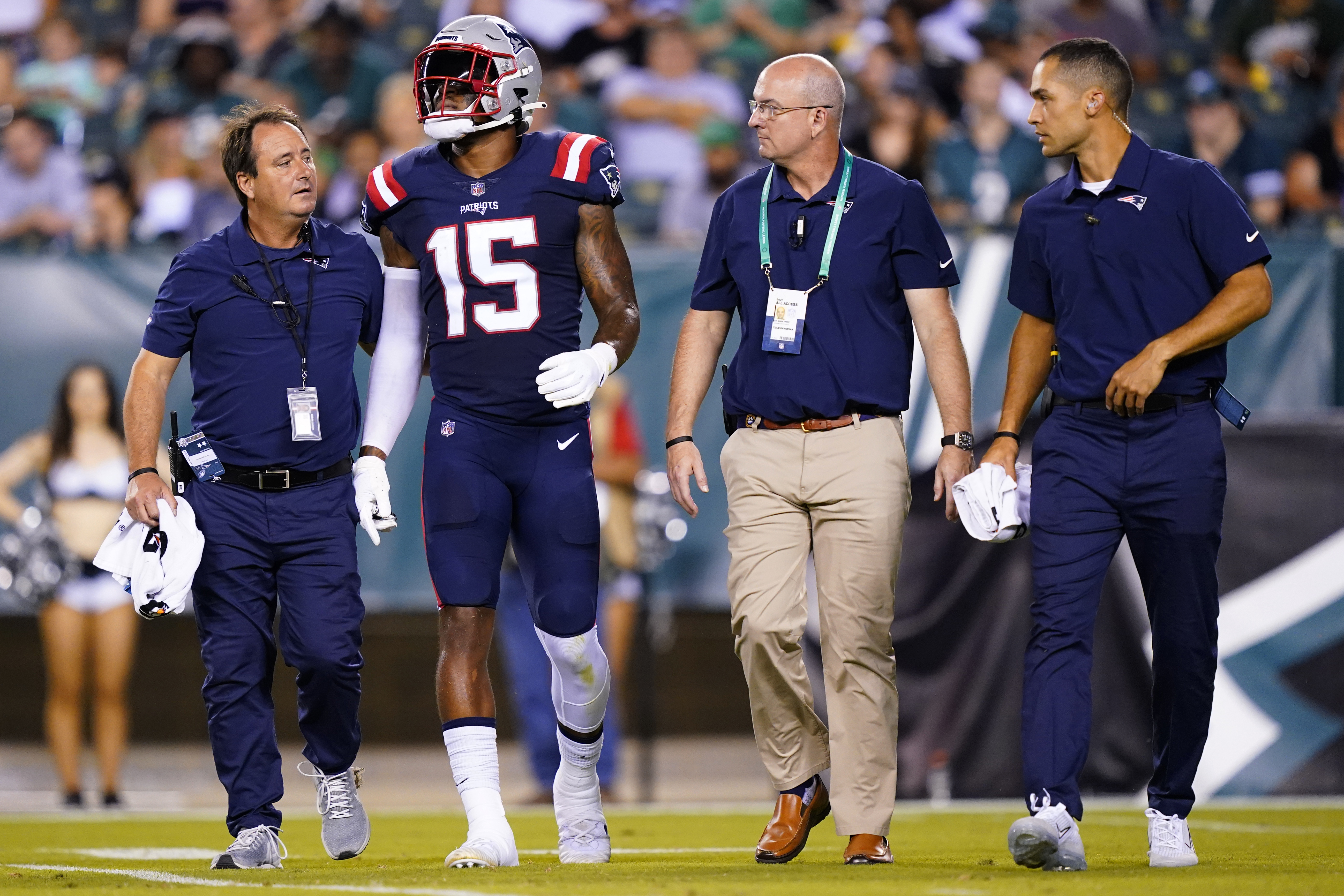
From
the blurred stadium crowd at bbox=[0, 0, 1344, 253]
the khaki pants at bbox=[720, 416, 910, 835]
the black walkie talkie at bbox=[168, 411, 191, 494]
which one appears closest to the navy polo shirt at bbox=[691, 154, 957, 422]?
the khaki pants at bbox=[720, 416, 910, 835]

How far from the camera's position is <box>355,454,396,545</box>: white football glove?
16.4 feet

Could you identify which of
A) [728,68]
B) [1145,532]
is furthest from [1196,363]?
[728,68]

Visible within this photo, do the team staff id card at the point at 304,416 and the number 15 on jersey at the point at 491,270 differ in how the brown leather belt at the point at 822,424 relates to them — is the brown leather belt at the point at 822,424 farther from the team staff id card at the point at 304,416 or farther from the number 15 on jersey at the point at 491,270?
the team staff id card at the point at 304,416

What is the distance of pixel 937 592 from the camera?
25.4 ft

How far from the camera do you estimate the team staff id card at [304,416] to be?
518 cm

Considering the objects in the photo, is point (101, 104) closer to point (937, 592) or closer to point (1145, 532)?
point (937, 592)

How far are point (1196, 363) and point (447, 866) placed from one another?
8.04 feet

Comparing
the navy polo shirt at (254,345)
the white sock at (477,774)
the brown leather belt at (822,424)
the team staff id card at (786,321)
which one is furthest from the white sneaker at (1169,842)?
the navy polo shirt at (254,345)

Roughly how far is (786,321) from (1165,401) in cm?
109

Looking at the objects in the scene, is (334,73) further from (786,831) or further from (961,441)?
(786,831)

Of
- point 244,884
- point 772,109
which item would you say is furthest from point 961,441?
point 244,884

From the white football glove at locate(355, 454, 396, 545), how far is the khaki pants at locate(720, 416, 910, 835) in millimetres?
990

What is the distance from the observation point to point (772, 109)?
16.8 ft

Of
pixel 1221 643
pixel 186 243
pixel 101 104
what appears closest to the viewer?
pixel 1221 643
